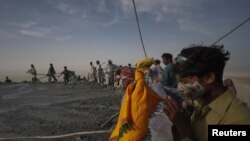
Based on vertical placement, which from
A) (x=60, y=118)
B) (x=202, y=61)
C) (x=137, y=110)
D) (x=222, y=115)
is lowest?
(x=60, y=118)

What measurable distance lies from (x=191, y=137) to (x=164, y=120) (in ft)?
5.98

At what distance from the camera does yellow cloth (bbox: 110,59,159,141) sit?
433cm

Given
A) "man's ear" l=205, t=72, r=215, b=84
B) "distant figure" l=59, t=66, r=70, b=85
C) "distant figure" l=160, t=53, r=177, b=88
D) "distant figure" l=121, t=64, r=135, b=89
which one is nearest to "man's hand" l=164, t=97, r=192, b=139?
"man's ear" l=205, t=72, r=215, b=84

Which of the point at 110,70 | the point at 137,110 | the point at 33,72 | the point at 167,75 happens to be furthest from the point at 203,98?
the point at 33,72

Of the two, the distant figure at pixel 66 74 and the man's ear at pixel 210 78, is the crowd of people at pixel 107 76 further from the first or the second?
the man's ear at pixel 210 78

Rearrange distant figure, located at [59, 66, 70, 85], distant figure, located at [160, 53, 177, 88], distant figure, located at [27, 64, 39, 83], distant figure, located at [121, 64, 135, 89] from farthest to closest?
distant figure, located at [27, 64, 39, 83], distant figure, located at [59, 66, 70, 85], distant figure, located at [160, 53, 177, 88], distant figure, located at [121, 64, 135, 89]

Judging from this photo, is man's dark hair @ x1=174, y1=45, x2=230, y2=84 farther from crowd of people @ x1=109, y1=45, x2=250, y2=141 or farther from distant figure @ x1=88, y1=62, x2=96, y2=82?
distant figure @ x1=88, y1=62, x2=96, y2=82

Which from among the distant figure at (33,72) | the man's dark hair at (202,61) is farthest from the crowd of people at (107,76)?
the man's dark hair at (202,61)

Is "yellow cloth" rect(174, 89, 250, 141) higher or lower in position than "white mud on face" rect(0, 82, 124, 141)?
higher

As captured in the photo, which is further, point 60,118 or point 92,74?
point 92,74

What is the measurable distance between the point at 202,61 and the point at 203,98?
229mm

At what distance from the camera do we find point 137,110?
4.36m

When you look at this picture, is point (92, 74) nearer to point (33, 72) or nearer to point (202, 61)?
point (33, 72)

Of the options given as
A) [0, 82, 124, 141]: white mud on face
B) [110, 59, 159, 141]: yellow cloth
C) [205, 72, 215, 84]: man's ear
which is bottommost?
[0, 82, 124, 141]: white mud on face
